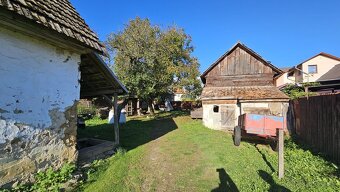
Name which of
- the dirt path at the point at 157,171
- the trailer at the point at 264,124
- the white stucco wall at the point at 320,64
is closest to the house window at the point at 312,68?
the white stucco wall at the point at 320,64

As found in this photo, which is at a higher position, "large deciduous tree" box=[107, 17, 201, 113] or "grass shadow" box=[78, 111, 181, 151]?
"large deciduous tree" box=[107, 17, 201, 113]

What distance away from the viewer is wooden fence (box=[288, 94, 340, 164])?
7.74 m

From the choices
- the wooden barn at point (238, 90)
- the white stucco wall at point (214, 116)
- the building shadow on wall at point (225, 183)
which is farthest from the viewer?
the white stucco wall at point (214, 116)

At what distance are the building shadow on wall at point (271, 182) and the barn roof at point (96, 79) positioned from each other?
19.7ft

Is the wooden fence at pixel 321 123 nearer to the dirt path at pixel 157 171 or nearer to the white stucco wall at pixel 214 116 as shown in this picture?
the white stucco wall at pixel 214 116

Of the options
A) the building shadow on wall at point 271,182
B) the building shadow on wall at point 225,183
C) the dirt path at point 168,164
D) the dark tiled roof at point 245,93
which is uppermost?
the dark tiled roof at point 245,93

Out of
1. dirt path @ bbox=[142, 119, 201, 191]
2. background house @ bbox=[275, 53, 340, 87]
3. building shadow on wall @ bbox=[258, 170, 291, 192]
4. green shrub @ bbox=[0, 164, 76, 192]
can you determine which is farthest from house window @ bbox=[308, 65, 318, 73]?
green shrub @ bbox=[0, 164, 76, 192]

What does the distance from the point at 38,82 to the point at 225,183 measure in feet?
17.8

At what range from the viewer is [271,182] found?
243 inches

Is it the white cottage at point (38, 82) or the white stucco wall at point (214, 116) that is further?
the white stucco wall at point (214, 116)

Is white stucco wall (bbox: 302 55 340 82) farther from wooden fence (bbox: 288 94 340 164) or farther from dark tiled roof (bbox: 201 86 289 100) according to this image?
wooden fence (bbox: 288 94 340 164)

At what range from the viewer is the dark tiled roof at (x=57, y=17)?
4742 millimetres

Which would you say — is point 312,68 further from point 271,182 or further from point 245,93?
point 271,182

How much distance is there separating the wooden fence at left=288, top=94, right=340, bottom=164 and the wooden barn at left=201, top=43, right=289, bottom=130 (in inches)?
127
